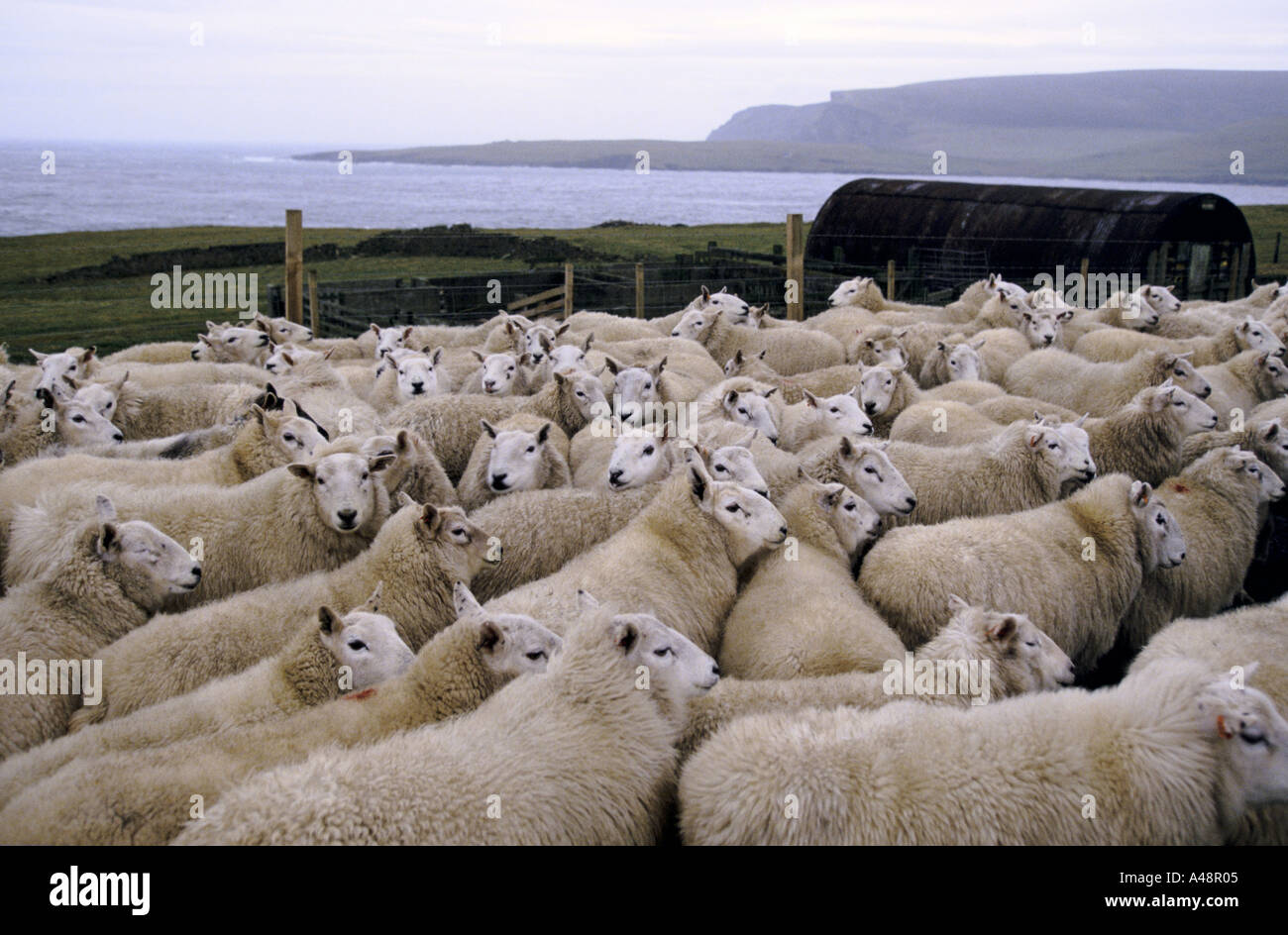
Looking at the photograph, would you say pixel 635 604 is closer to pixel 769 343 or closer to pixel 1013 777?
pixel 1013 777

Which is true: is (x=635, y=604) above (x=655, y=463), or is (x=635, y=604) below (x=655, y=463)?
below

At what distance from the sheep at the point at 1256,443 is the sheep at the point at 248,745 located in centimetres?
561

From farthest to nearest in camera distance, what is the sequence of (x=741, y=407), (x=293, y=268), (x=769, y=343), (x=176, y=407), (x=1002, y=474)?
(x=293, y=268), (x=769, y=343), (x=176, y=407), (x=741, y=407), (x=1002, y=474)

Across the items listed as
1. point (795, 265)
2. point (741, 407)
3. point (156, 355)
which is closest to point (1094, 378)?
point (741, 407)

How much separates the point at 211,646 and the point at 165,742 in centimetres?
83

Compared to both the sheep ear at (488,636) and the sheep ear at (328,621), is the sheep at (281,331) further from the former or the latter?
the sheep ear at (488,636)

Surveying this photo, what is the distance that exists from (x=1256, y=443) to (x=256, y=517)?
7.15 meters

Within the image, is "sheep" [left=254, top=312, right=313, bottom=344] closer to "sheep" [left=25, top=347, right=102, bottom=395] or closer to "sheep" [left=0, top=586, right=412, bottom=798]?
"sheep" [left=25, top=347, right=102, bottom=395]

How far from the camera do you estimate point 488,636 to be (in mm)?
4145
